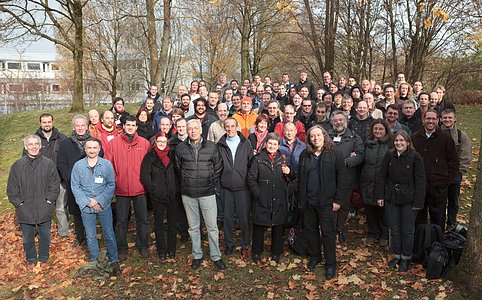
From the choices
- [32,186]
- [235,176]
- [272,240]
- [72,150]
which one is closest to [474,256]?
[272,240]

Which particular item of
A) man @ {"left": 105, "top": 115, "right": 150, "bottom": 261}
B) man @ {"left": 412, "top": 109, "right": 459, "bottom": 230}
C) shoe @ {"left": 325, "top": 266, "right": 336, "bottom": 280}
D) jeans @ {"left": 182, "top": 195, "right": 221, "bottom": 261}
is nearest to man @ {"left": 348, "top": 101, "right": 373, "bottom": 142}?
man @ {"left": 412, "top": 109, "right": 459, "bottom": 230}

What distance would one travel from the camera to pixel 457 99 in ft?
70.3

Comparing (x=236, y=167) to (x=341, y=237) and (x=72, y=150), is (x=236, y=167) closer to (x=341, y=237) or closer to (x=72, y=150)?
(x=341, y=237)

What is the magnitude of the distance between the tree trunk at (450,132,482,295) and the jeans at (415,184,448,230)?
43.6 inches

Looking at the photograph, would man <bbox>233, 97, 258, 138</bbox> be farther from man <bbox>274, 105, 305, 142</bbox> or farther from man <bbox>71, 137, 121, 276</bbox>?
man <bbox>71, 137, 121, 276</bbox>

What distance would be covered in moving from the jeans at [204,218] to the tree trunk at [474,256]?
3.22m

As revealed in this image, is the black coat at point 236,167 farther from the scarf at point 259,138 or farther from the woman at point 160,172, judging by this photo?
the woman at point 160,172

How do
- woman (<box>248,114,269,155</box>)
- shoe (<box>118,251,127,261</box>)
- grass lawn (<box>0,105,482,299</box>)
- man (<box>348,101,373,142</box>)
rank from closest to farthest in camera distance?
grass lawn (<box>0,105,482,299</box>)
shoe (<box>118,251,127,261</box>)
woman (<box>248,114,269,155</box>)
man (<box>348,101,373,142</box>)

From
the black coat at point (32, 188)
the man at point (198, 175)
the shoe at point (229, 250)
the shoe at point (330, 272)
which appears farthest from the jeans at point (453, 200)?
the black coat at point (32, 188)

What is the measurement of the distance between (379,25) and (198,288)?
19044 mm

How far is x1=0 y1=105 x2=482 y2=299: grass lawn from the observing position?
4852 millimetres

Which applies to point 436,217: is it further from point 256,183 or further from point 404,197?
point 256,183

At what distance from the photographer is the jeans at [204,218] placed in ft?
17.6

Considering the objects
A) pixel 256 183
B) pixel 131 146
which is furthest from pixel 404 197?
pixel 131 146
